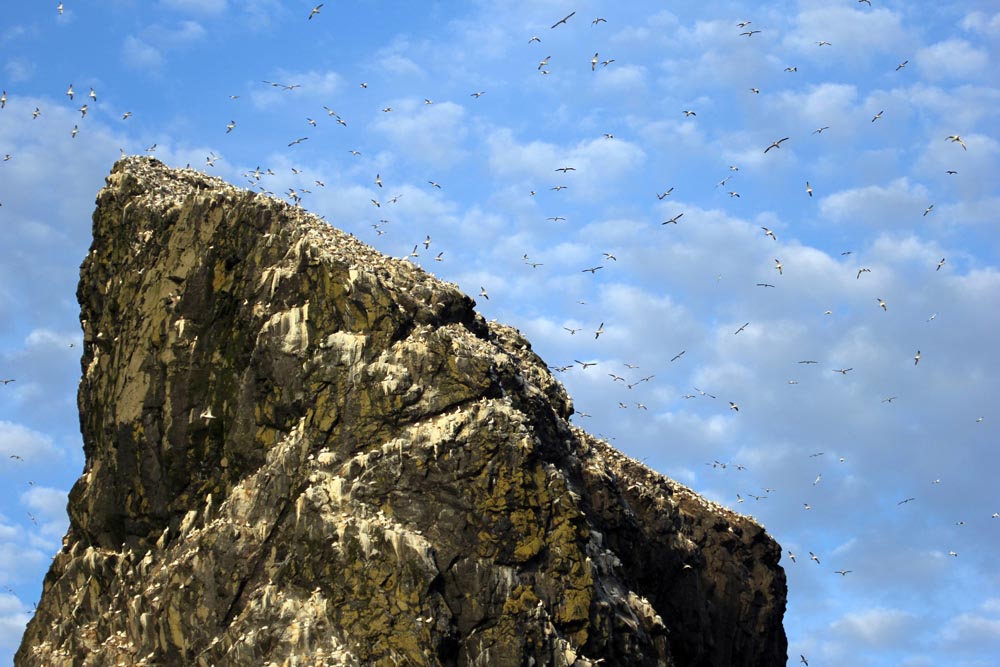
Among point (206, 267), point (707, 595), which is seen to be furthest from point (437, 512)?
point (707, 595)

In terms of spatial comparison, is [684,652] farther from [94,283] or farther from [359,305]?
[94,283]

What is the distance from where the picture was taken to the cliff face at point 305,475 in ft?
166

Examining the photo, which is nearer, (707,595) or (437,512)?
(437,512)

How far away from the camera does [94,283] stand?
220ft

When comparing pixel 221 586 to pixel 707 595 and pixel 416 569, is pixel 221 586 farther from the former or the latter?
pixel 707 595

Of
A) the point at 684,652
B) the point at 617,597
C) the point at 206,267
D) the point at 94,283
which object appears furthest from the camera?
the point at 684,652

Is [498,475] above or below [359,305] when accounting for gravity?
below

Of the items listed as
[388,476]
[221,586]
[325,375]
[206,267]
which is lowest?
[221,586]

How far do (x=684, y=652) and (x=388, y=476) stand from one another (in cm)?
2645

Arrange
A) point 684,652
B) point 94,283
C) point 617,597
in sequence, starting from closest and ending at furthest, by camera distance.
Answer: point 617,597
point 94,283
point 684,652

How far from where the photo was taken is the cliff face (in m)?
50.5

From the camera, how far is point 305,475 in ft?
175

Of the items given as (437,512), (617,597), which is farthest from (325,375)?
(617,597)

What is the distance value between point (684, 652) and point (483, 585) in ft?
81.9
